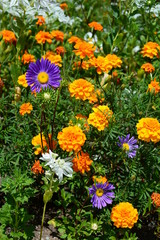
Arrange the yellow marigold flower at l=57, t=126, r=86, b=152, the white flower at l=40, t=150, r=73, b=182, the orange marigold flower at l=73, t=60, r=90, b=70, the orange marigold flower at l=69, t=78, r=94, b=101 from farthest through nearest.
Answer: the orange marigold flower at l=73, t=60, r=90, b=70 < the orange marigold flower at l=69, t=78, r=94, b=101 < the yellow marigold flower at l=57, t=126, r=86, b=152 < the white flower at l=40, t=150, r=73, b=182

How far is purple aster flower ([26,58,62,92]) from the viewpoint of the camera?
178 centimetres

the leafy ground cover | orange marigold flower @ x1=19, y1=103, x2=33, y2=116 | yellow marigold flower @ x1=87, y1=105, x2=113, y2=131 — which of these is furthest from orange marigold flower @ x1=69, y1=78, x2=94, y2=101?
orange marigold flower @ x1=19, y1=103, x2=33, y2=116

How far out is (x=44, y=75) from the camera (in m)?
1.79

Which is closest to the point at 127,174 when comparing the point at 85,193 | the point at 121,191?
the point at 121,191

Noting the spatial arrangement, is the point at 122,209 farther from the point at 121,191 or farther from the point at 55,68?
the point at 55,68

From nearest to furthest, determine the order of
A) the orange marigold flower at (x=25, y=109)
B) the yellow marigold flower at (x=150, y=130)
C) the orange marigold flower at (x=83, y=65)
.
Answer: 1. the yellow marigold flower at (x=150, y=130)
2. the orange marigold flower at (x=25, y=109)
3. the orange marigold flower at (x=83, y=65)

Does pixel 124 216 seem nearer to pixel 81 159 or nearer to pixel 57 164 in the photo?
pixel 81 159

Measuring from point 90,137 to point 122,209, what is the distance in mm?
437

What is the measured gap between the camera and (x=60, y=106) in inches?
87.6

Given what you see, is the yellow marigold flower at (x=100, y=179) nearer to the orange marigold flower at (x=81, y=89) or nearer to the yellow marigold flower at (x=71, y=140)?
the yellow marigold flower at (x=71, y=140)

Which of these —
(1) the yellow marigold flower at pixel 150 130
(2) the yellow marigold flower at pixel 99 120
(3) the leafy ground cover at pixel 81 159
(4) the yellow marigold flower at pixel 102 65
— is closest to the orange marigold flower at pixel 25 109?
(3) the leafy ground cover at pixel 81 159

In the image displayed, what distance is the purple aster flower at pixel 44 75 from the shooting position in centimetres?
178

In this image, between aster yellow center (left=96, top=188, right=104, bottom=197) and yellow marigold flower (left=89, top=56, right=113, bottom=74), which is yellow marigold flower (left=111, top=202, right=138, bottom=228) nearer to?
aster yellow center (left=96, top=188, right=104, bottom=197)

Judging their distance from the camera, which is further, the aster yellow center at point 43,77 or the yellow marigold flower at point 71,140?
the aster yellow center at point 43,77
